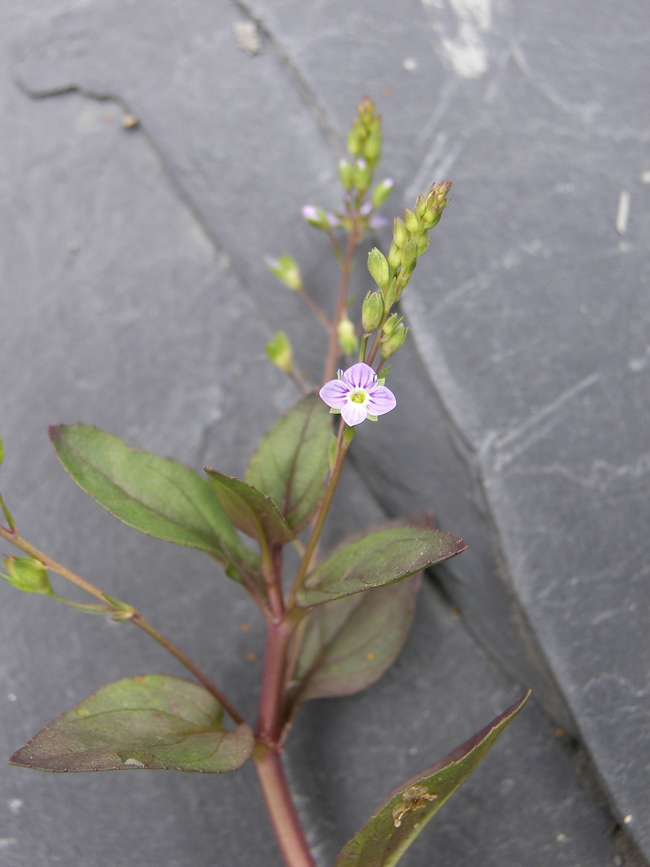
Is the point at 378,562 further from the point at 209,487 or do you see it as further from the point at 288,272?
the point at 288,272

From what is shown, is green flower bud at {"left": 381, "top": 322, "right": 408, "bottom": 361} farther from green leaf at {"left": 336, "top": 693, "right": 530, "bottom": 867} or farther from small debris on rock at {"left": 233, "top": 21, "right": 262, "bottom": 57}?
small debris on rock at {"left": 233, "top": 21, "right": 262, "bottom": 57}

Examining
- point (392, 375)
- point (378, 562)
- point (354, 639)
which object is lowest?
point (354, 639)

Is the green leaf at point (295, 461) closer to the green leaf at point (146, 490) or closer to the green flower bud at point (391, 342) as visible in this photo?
the green leaf at point (146, 490)

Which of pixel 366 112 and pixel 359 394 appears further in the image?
pixel 366 112

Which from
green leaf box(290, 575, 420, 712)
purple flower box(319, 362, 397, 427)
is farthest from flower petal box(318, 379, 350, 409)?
green leaf box(290, 575, 420, 712)

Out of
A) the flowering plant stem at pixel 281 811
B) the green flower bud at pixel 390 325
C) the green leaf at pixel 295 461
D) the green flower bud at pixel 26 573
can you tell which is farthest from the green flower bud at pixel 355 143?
the flowering plant stem at pixel 281 811

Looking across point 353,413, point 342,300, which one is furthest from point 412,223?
point 342,300

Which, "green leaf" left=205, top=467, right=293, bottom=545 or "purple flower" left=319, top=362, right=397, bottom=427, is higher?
"purple flower" left=319, top=362, right=397, bottom=427
